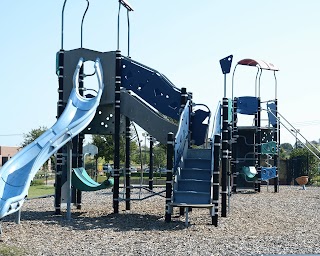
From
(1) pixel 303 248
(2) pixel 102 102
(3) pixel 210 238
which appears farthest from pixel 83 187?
(1) pixel 303 248

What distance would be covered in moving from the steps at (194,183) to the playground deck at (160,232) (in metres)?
0.55

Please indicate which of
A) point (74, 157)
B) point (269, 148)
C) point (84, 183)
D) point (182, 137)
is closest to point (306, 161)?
point (269, 148)

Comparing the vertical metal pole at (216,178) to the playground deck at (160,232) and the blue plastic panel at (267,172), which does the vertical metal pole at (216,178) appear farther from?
the blue plastic panel at (267,172)

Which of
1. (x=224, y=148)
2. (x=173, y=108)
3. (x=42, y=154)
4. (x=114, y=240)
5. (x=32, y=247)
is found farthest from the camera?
(x=173, y=108)

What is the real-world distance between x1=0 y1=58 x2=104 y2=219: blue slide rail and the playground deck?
722 mm

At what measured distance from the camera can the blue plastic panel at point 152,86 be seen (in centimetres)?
1375

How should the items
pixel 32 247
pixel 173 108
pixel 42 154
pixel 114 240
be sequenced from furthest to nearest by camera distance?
pixel 173 108 < pixel 42 154 < pixel 114 240 < pixel 32 247

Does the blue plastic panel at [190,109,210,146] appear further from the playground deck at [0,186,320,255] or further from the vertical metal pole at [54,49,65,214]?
the vertical metal pole at [54,49,65,214]

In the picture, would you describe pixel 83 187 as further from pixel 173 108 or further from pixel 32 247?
pixel 32 247

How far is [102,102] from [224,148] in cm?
340

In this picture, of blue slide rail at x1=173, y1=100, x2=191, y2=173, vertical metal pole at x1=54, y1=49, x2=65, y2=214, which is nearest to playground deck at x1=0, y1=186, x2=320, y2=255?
vertical metal pole at x1=54, y1=49, x2=65, y2=214

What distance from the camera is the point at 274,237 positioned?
32.4ft

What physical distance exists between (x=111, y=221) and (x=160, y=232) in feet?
6.78

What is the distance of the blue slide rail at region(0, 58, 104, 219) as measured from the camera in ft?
Result: 34.0
